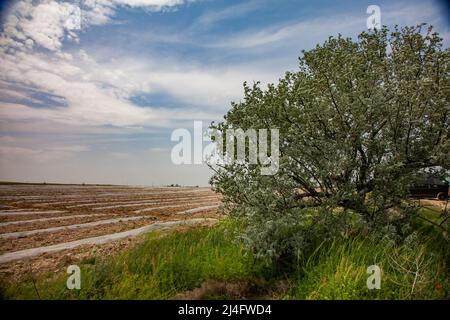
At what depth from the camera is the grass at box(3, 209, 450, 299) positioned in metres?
4.29

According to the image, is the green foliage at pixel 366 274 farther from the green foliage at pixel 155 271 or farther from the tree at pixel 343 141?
the green foliage at pixel 155 271

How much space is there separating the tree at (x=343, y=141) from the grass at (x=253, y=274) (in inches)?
17.3

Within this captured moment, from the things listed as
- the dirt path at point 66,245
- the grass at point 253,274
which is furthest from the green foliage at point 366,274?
the dirt path at point 66,245

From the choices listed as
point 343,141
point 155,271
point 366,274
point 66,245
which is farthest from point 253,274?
point 66,245

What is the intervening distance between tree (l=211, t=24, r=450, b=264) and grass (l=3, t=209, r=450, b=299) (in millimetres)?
440

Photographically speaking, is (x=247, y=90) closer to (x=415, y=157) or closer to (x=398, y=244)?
(x=415, y=157)

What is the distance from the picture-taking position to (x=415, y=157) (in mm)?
6215

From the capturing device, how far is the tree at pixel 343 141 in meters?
5.69

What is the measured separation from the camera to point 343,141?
19.9 feet

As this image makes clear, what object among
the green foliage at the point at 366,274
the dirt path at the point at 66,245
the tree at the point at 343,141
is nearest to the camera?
the green foliage at the point at 366,274

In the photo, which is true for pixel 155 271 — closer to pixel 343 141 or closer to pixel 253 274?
pixel 253 274

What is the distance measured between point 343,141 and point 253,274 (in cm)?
295

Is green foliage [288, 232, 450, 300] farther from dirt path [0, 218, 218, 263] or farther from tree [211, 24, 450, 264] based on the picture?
dirt path [0, 218, 218, 263]
